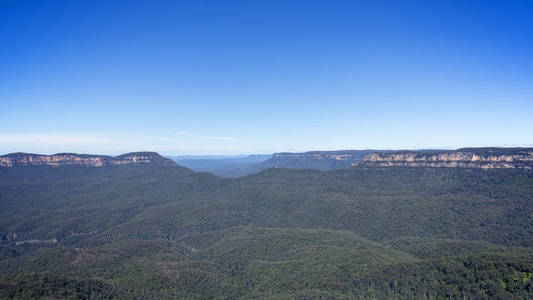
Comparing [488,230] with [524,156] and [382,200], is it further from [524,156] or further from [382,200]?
[524,156]

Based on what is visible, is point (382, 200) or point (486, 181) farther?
point (486, 181)

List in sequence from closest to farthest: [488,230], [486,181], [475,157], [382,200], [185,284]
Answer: [185,284] → [488,230] → [382,200] → [486,181] → [475,157]

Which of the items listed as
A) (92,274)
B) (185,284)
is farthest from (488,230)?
(92,274)

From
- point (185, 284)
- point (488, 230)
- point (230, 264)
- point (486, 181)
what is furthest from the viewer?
point (486, 181)

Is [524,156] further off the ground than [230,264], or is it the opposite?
[524,156]

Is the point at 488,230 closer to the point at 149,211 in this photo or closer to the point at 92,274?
the point at 92,274

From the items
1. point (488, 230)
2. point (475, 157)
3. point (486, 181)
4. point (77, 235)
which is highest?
point (475, 157)
